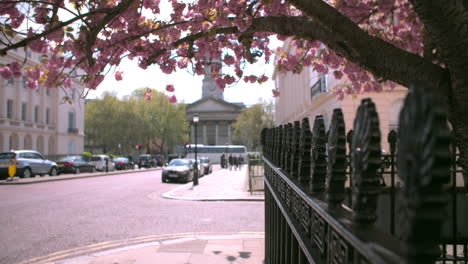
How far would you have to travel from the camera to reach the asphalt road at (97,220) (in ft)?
21.3

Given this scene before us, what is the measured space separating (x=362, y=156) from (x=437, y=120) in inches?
13.4

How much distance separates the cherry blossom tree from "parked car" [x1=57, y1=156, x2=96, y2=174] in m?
26.4

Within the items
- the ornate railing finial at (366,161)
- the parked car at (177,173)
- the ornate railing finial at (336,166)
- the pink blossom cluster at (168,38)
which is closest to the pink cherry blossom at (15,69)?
the pink blossom cluster at (168,38)

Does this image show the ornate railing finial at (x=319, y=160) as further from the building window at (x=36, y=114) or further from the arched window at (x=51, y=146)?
the arched window at (x=51, y=146)

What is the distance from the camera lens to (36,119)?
46.2m

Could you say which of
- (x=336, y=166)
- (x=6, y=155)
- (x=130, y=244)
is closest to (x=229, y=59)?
(x=130, y=244)

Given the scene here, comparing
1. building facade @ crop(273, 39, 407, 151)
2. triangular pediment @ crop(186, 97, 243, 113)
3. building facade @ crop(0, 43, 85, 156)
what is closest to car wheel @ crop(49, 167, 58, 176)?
building facade @ crop(0, 43, 85, 156)

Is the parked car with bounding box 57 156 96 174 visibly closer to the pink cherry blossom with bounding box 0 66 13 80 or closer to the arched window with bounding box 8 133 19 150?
the arched window with bounding box 8 133 19 150

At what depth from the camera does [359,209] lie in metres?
0.97

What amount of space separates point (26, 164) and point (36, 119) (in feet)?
89.5

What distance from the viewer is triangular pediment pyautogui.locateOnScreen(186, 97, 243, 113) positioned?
100812 millimetres

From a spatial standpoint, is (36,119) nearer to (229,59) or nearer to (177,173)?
(177,173)

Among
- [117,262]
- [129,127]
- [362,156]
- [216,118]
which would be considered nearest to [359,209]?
[362,156]

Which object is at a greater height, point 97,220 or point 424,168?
point 424,168
